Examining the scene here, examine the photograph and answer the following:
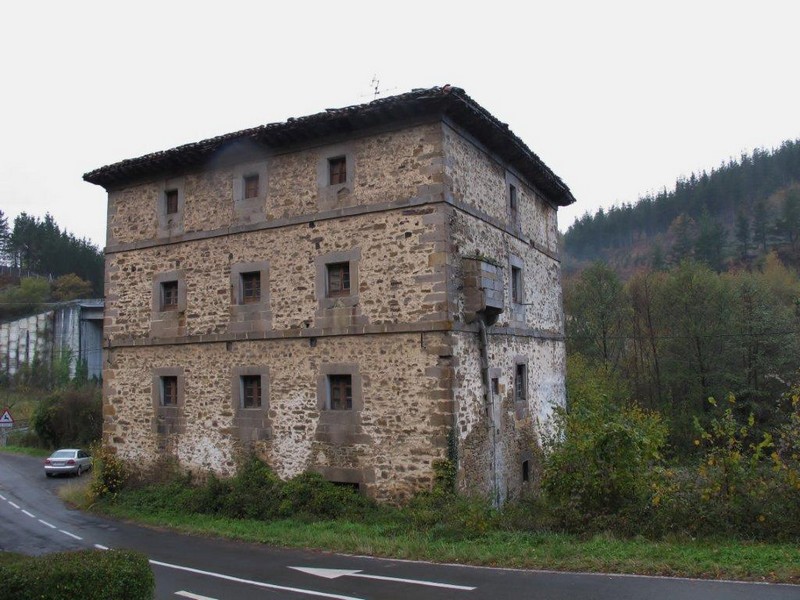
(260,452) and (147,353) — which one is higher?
(147,353)

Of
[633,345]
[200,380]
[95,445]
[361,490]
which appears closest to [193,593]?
[361,490]

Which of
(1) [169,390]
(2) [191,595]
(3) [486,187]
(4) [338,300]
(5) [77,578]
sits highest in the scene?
(3) [486,187]

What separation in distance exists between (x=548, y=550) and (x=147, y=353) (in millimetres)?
11877

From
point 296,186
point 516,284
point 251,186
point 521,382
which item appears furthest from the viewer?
point 516,284

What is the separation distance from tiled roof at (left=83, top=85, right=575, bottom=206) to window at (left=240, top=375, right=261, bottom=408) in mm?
5568

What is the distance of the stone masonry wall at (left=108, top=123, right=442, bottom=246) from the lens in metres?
13.3

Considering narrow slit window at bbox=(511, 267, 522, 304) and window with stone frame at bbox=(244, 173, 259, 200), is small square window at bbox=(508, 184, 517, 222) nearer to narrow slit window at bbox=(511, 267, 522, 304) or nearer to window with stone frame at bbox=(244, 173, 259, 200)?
narrow slit window at bbox=(511, 267, 522, 304)

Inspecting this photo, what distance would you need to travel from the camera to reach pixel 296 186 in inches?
582

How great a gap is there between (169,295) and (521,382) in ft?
31.4

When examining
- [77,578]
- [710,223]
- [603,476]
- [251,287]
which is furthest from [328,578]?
[710,223]

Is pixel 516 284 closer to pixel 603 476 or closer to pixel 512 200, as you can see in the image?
pixel 512 200

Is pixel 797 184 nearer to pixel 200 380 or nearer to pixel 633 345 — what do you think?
pixel 633 345

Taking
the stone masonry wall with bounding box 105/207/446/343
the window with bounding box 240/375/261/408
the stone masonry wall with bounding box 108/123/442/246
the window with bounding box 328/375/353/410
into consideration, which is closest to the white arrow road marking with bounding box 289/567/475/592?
the window with bounding box 328/375/353/410

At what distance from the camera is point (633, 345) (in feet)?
132
